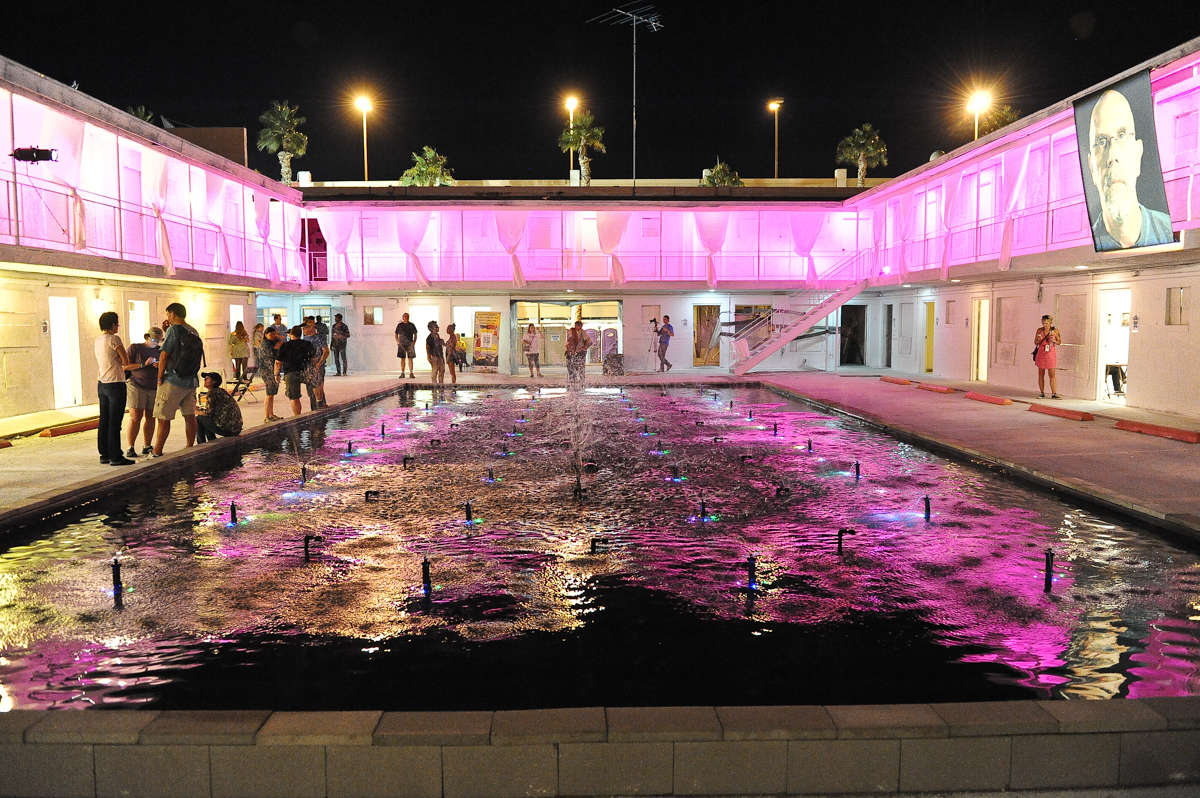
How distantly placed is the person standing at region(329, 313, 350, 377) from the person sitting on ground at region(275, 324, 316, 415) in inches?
447

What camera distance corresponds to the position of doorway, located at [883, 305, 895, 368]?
3005 cm

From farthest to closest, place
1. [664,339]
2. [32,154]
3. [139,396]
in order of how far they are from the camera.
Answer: [664,339]
[32,154]
[139,396]

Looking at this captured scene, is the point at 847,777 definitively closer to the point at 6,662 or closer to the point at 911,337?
the point at 6,662

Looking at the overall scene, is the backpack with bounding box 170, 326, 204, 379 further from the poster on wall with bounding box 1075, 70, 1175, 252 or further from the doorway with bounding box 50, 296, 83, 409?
the poster on wall with bounding box 1075, 70, 1175, 252

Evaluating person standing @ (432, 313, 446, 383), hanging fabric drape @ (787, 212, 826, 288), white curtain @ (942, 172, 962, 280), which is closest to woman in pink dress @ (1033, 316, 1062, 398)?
white curtain @ (942, 172, 962, 280)

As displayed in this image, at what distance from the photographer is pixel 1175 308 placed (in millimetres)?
16031

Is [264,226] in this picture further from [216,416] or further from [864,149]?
[864,149]

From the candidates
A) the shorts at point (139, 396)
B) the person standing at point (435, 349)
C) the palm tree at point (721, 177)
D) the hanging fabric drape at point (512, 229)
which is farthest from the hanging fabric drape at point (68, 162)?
the palm tree at point (721, 177)

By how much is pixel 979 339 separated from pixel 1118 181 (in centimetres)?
970

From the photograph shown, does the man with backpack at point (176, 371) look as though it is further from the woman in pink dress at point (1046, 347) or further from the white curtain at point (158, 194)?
the woman in pink dress at point (1046, 347)

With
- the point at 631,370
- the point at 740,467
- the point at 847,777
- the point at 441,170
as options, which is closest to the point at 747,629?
the point at 847,777

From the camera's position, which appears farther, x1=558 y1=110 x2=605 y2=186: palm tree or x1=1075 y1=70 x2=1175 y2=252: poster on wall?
x1=558 y1=110 x2=605 y2=186: palm tree

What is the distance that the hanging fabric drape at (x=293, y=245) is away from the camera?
89.4 ft

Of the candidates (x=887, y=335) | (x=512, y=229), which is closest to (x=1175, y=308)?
(x=887, y=335)
